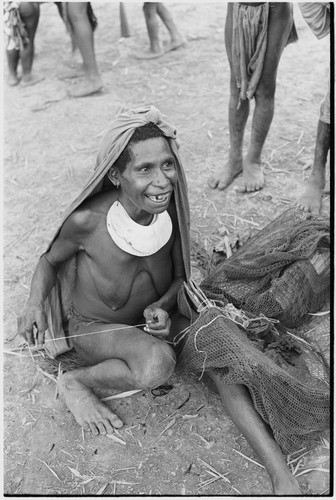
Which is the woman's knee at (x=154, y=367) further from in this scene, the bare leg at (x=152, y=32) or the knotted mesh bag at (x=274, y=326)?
the bare leg at (x=152, y=32)

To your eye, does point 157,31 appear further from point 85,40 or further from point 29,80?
point 29,80

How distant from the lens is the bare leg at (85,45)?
5945mm

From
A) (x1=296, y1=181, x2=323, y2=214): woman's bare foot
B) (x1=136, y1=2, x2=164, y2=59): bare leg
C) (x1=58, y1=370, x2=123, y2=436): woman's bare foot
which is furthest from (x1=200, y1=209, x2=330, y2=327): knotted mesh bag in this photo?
(x1=136, y1=2, x2=164, y2=59): bare leg

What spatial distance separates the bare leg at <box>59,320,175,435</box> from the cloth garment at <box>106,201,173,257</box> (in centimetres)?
39

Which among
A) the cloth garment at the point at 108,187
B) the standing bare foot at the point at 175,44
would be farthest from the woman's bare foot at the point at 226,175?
the standing bare foot at the point at 175,44

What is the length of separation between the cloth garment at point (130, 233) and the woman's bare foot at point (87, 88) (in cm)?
341

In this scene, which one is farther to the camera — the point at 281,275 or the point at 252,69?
the point at 252,69

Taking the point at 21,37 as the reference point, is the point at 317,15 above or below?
above

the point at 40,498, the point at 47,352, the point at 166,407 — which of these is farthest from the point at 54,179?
the point at 40,498

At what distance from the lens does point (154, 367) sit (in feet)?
9.37

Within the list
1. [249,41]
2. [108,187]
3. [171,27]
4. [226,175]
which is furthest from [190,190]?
[171,27]

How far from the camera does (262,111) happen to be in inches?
172

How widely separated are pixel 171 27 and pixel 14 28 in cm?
164

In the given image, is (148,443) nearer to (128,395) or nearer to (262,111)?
A: (128,395)
